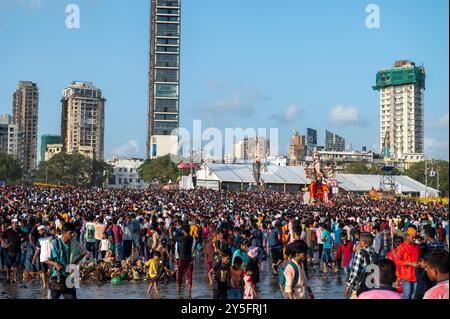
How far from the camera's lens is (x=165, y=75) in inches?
4793

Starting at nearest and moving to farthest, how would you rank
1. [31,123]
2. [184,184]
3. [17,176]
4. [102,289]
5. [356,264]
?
[356,264], [102,289], [184,184], [17,176], [31,123]

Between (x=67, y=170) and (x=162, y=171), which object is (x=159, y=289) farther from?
→ (x=67, y=170)

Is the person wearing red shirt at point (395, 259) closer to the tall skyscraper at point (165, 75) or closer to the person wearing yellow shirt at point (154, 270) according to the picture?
the person wearing yellow shirt at point (154, 270)

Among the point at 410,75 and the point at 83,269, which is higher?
the point at 410,75

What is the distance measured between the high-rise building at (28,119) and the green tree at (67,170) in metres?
69.4

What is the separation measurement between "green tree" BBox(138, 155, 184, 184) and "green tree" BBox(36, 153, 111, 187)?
46.2 ft

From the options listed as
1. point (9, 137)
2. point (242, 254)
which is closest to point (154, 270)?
point (242, 254)
